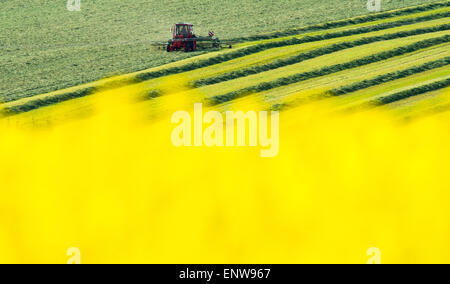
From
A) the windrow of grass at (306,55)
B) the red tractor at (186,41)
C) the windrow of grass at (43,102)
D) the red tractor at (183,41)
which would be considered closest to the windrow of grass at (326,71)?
the windrow of grass at (306,55)

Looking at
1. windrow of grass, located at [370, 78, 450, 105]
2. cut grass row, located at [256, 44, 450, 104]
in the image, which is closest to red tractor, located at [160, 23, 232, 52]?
cut grass row, located at [256, 44, 450, 104]

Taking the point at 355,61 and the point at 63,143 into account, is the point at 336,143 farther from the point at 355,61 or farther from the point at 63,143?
the point at 355,61

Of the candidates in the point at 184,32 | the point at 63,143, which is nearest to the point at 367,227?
the point at 63,143

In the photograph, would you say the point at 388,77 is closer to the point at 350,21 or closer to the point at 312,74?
the point at 312,74

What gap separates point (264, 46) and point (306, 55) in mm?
4361

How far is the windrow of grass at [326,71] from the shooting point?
177ft

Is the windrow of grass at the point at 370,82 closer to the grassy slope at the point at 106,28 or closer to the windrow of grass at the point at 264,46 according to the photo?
the windrow of grass at the point at 264,46

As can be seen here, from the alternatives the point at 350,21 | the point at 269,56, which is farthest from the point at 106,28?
the point at 350,21

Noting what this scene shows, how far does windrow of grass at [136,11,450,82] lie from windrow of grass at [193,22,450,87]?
8.67 ft

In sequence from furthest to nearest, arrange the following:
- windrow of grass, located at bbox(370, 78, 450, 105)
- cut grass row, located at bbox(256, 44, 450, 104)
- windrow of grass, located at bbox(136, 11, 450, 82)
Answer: windrow of grass, located at bbox(136, 11, 450, 82) → cut grass row, located at bbox(256, 44, 450, 104) → windrow of grass, located at bbox(370, 78, 450, 105)

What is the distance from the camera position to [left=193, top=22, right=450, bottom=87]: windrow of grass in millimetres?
57781

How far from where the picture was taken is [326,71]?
2303 inches

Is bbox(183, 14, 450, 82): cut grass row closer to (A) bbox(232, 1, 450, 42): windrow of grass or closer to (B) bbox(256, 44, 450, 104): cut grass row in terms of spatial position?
(A) bbox(232, 1, 450, 42): windrow of grass

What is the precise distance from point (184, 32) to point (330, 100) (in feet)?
56.2
